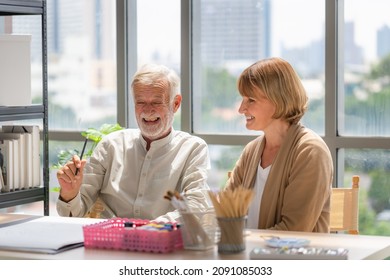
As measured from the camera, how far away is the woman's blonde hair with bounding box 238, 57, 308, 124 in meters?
3.39

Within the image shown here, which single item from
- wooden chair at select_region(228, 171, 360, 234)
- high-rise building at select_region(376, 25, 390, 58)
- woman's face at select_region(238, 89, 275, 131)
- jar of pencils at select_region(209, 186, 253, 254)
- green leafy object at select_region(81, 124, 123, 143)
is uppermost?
high-rise building at select_region(376, 25, 390, 58)

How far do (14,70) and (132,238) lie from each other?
1267mm

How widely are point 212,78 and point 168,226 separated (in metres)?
2.45

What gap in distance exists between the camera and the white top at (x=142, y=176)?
366cm

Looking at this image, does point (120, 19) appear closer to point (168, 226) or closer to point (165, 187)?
point (165, 187)

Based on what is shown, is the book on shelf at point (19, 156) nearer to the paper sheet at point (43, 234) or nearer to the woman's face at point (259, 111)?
the paper sheet at point (43, 234)

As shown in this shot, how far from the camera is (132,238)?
2.79 metres

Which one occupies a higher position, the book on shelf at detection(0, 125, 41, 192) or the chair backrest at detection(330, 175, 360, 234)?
the book on shelf at detection(0, 125, 41, 192)

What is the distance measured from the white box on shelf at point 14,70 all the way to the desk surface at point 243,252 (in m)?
0.99

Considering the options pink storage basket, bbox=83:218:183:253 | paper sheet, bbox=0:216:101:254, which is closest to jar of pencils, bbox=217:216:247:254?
pink storage basket, bbox=83:218:183:253

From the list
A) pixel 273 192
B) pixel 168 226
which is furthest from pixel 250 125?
pixel 168 226

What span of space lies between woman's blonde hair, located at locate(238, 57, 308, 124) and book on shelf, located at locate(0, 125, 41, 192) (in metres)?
1.00

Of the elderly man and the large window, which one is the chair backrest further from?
the large window

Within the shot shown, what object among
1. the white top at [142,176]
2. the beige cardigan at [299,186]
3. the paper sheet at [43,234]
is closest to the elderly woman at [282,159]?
the beige cardigan at [299,186]
